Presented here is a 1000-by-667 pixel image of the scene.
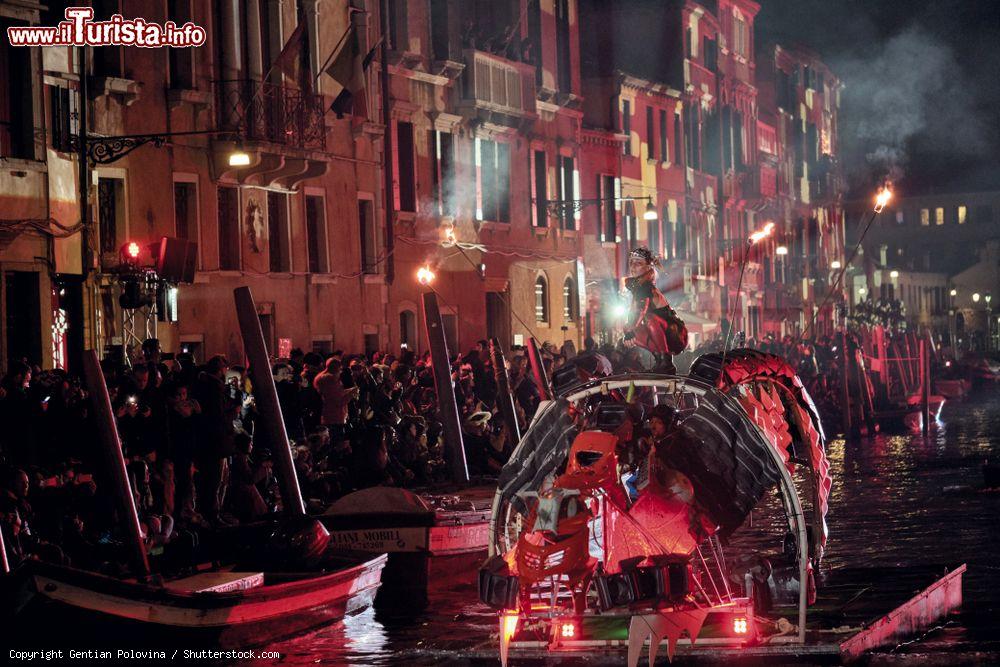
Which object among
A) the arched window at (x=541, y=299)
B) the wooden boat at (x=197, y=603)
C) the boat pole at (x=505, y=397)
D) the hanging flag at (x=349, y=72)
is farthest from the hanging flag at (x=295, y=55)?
the arched window at (x=541, y=299)

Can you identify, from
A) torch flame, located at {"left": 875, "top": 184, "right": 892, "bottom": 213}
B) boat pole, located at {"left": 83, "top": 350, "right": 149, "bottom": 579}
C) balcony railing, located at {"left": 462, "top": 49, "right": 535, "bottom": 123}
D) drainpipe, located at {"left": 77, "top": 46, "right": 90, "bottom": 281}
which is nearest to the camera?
torch flame, located at {"left": 875, "top": 184, "right": 892, "bottom": 213}

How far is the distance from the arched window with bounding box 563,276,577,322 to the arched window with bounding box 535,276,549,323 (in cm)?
135

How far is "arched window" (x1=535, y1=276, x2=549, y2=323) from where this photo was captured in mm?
44469

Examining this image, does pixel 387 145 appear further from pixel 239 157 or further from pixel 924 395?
pixel 924 395

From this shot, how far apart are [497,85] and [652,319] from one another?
1145 inches

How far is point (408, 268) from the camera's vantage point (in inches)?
1448

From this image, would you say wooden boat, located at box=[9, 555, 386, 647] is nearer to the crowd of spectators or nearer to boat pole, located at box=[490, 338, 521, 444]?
the crowd of spectators

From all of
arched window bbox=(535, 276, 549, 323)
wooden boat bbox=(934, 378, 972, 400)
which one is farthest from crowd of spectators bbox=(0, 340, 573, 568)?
A: wooden boat bbox=(934, 378, 972, 400)

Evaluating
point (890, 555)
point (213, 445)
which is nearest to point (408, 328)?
point (890, 555)

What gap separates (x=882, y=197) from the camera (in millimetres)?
13453

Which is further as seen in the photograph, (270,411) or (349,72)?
(349,72)

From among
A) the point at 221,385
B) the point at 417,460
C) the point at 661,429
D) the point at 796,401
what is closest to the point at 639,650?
the point at 661,429

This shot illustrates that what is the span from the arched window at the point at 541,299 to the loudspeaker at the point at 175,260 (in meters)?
18.9

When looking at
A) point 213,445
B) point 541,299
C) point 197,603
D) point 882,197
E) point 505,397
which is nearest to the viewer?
point 197,603
